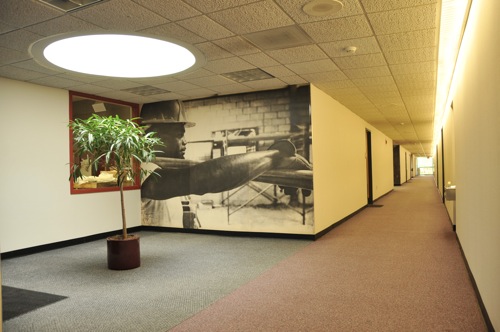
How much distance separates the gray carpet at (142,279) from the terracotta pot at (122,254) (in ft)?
0.33

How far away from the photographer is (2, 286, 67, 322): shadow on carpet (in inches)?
121

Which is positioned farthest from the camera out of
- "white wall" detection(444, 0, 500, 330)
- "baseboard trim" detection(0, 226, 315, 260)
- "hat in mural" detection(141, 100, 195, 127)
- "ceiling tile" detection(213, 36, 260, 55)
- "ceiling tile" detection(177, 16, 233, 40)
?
"hat in mural" detection(141, 100, 195, 127)

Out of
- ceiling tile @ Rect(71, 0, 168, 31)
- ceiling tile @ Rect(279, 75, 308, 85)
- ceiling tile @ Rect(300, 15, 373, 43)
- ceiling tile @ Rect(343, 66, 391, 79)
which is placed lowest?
ceiling tile @ Rect(343, 66, 391, 79)

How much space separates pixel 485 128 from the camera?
2625 mm

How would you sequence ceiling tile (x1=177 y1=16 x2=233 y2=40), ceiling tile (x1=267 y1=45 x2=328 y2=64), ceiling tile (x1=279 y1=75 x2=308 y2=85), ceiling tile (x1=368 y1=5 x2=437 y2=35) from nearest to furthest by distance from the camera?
ceiling tile (x1=368 y1=5 x2=437 y2=35) < ceiling tile (x1=177 y1=16 x2=233 y2=40) < ceiling tile (x1=267 y1=45 x2=328 y2=64) < ceiling tile (x1=279 y1=75 x2=308 y2=85)

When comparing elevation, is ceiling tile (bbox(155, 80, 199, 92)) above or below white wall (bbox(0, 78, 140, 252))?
above

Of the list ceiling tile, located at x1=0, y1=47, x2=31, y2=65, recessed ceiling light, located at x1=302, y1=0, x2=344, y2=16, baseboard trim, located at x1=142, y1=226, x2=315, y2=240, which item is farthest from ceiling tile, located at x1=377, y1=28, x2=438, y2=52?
Answer: ceiling tile, located at x1=0, y1=47, x2=31, y2=65

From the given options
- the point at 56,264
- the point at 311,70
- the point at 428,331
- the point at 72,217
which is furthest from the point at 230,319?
the point at 72,217

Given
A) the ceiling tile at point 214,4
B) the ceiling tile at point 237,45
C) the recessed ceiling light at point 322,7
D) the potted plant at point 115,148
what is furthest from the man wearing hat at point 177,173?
the ceiling tile at point 214,4

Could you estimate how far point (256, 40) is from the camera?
3.86 m

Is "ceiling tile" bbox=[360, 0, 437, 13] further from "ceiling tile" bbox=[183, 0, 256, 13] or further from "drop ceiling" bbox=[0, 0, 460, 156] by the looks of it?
"ceiling tile" bbox=[183, 0, 256, 13]

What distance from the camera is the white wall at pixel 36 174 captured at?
5.06 m

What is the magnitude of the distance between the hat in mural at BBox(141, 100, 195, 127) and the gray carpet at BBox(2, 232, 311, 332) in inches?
88.7

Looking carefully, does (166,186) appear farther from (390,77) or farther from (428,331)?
(428,331)
